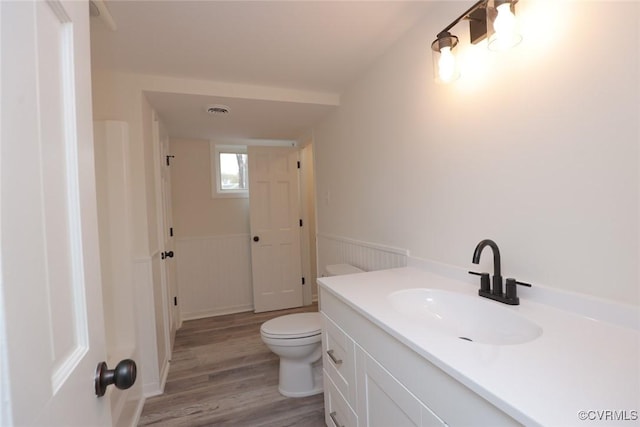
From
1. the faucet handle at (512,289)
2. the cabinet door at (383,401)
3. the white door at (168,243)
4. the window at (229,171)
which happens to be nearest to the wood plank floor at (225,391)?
the white door at (168,243)

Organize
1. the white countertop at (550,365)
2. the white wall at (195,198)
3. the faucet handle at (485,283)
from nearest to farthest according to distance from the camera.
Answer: the white countertop at (550,365)
the faucet handle at (485,283)
the white wall at (195,198)

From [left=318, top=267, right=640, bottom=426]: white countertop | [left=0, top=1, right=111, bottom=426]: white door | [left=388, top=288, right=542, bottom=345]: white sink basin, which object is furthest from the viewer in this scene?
[left=388, top=288, right=542, bottom=345]: white sink basin

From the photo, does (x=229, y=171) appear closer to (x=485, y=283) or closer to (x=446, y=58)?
(x=446, y=58)

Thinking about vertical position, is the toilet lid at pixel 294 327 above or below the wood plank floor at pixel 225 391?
above

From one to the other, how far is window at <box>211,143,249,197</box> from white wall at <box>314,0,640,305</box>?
7.62ft

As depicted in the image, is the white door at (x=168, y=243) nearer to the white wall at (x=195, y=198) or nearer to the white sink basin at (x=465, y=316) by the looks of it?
the white wall at (x=195, y=198)

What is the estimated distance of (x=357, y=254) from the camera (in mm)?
2264

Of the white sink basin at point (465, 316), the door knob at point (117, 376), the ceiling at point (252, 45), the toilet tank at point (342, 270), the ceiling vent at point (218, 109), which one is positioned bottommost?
the toilet tank at point (342, 270)

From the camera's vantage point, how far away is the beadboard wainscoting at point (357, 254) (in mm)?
1796

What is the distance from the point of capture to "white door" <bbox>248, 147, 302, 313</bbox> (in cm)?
349

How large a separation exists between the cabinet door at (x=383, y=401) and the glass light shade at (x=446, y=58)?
3.85 ft

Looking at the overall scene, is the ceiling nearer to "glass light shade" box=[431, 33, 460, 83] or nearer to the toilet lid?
"glass light shade" box=[431, 33, 460, 83]

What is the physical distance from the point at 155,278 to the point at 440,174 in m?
2.03

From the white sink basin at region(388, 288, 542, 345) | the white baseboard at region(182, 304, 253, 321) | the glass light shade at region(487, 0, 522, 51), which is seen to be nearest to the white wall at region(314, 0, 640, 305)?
the glass light shade at region(487, 0, 522, 51)
